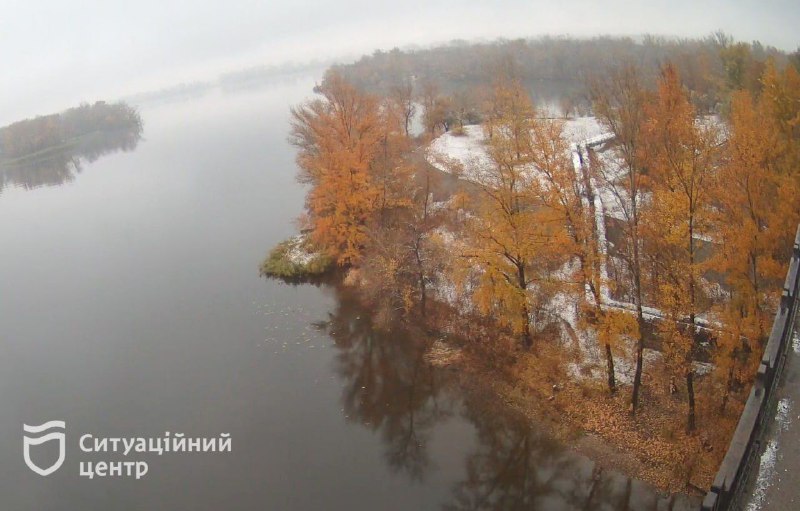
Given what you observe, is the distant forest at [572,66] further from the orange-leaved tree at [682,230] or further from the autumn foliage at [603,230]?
the orange-leaved tree at [682,230]

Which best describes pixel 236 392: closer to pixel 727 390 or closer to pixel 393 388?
pixel 393 388

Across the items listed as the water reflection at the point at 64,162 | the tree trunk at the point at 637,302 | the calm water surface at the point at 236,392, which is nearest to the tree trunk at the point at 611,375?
the tree trunk at the point at 637,302

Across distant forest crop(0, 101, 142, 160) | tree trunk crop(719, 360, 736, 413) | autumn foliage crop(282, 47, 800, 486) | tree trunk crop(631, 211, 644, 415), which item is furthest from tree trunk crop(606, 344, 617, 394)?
distant forest crop(0, 101, 142, 160)

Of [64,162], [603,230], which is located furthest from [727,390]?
[64,162]

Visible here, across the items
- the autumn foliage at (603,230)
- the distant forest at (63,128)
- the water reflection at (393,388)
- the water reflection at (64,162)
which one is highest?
the distant forest at (63,128)

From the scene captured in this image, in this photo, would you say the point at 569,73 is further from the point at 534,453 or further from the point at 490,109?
the point at 534,453

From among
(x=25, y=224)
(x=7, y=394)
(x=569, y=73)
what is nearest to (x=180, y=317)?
(x=7, y=394)

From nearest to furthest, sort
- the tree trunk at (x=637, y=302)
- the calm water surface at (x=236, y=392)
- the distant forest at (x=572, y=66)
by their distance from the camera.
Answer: the tree trunk at (x=637, y=302), the calm water surface at (x=236, y=392), the distant forest at (x=572, y=66)
